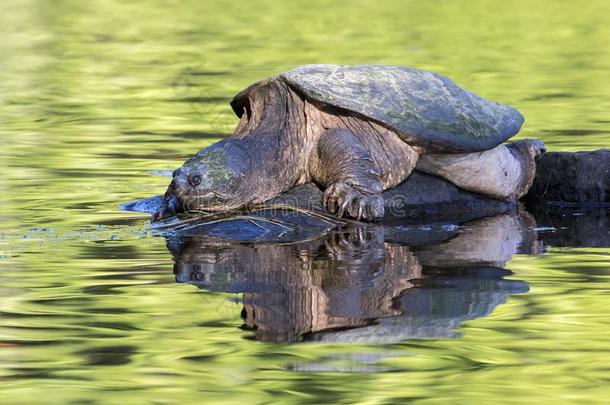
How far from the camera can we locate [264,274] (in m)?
6.46

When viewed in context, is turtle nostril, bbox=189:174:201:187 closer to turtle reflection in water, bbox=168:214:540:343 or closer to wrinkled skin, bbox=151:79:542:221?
wrinkled skin, bbox=151:79:542:221

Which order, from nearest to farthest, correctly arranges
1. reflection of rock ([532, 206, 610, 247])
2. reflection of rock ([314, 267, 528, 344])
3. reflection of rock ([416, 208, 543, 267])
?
reflection of rock ([314, 267, 528, 344])
reflection of rock ([416, 208, 543, 267])
reflection of rock ([532, 206, 610, 247])

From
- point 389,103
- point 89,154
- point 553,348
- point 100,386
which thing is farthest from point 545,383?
point 89,154

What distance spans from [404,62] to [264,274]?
11.4m

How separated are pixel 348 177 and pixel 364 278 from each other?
1.52 m

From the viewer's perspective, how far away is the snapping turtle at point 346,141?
7820 millimetres

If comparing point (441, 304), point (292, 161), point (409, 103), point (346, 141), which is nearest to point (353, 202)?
point (346, 141)

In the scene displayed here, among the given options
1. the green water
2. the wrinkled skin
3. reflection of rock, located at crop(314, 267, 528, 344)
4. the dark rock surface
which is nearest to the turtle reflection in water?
reflection of rock, located at crop(314, 267, 528, 344)

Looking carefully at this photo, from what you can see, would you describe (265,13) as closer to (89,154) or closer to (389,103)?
(89,154)

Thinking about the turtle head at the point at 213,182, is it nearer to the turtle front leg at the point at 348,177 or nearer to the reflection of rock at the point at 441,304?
the turtle front leg at the point at 348,177

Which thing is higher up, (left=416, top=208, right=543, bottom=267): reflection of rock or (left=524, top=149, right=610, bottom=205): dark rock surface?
(left=524, top=149, right=610, bottom=205): dark rock surface

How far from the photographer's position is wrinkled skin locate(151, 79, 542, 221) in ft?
25.6

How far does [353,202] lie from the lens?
7766 mm

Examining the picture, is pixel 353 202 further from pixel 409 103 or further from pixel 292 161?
pixel 409 103
